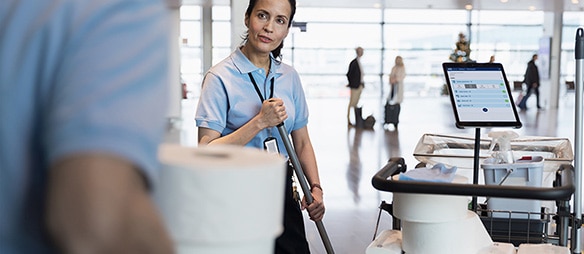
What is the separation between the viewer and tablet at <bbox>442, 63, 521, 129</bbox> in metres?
2.71

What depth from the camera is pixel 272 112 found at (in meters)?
2.57

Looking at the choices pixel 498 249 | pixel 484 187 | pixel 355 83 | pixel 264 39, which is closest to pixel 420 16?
pixel 355 83

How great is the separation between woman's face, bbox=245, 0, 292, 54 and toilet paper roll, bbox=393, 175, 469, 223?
83cm

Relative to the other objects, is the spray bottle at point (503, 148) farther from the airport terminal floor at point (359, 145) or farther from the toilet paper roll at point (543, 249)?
the airport terminal floor at point (359, 145)

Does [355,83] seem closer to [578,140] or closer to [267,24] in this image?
[578,140]

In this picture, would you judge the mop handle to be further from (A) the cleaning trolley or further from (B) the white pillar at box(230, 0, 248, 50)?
(B) the white pillar at box(230, 0, 248, 50)

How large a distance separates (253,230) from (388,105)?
14947mm

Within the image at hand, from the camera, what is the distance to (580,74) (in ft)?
9.20

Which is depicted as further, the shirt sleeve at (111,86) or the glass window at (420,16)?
the glass window at (420,16)

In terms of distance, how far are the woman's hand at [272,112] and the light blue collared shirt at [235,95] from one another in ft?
0.36

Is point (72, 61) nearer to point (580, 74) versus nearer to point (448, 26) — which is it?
point (580, 74)

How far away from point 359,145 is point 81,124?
1136 centimetres

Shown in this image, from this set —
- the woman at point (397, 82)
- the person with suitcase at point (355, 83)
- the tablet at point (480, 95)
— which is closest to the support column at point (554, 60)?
the woman at point (397, 82)

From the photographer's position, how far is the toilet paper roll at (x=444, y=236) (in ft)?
7.01
